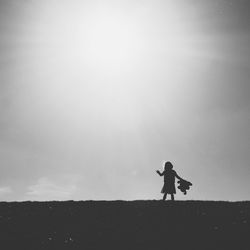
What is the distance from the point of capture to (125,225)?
1727 cm

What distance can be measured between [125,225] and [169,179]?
5531 millimetres

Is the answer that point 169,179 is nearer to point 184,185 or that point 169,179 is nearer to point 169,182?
point 169,182

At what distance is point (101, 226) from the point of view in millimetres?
17203

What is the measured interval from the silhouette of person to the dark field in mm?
856

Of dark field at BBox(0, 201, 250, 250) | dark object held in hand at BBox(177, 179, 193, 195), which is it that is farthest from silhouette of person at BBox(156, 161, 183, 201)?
dark field at BBox(0, 201, 250, 250)

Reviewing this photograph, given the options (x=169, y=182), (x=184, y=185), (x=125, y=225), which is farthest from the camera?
(x=184, y=185)

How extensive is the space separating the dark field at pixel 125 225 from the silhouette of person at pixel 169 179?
86 centimetres

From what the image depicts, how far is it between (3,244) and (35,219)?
3.18 metres

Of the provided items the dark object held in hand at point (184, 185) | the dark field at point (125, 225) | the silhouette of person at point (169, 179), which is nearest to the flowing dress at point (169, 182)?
the silhouette of person at point (169, 179)

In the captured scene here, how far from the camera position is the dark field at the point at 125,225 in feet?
49.7

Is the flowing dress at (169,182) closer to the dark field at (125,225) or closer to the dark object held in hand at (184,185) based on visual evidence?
the dark object held in hand at (184,185)

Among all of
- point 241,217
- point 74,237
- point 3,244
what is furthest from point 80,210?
point 241,217

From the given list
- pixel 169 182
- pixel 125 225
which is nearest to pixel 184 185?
pixel 169 182

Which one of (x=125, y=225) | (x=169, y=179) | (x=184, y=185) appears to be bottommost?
(x=125, y=225)
